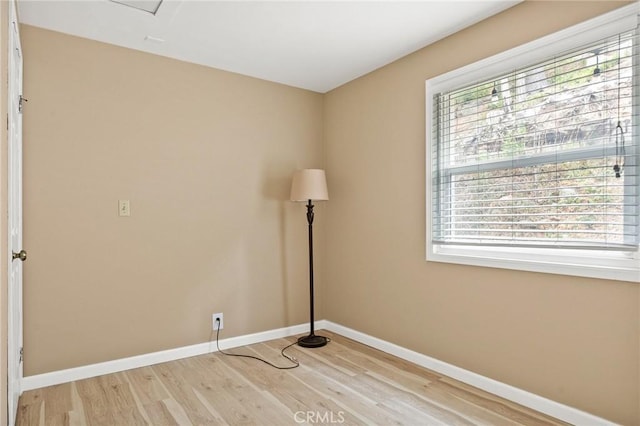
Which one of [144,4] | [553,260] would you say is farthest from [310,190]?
[553,260]

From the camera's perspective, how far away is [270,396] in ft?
8.31

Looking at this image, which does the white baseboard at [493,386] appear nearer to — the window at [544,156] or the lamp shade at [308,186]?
the window at [544,156]

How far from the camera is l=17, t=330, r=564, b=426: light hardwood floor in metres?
2.25

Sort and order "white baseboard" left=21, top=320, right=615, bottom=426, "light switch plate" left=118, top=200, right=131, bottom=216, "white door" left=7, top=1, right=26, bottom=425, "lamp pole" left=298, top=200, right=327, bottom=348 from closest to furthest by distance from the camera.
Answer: "white door" left=7, top=1, right=26, bottom=425, "white baseboard" left=21, top=320, right=615, bottom=426, "light switch plate" left=118, top=200, right=131, bottom=216, "lamp pole" left=298, top=200, right=327, bottom=348

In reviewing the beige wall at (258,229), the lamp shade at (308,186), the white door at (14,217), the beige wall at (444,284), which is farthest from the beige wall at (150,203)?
the beige wall at (444,284)

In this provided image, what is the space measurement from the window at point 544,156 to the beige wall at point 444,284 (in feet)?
0.33

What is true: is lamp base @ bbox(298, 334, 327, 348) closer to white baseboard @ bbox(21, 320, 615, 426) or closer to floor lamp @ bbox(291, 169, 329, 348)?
floor lamp @ bbox(291, 169, 329, 348)

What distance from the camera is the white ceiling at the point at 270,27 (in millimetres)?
2408

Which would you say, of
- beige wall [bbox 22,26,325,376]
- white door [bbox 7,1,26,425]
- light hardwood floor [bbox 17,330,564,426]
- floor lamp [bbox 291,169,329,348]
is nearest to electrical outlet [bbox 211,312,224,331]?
beige wall [bbox 22,26,325,376]

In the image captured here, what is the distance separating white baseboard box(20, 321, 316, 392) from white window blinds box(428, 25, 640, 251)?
5.70 feet

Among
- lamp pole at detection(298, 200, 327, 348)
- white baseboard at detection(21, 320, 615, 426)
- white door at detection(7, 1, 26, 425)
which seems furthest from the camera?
lamp pole at detection(298, 200, 327, 348)

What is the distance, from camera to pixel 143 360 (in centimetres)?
302

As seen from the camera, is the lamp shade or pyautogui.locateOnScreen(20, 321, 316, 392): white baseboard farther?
the lamp shade

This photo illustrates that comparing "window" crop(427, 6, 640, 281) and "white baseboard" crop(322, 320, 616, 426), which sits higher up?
"window" crop(427, 6, 640, 281)
